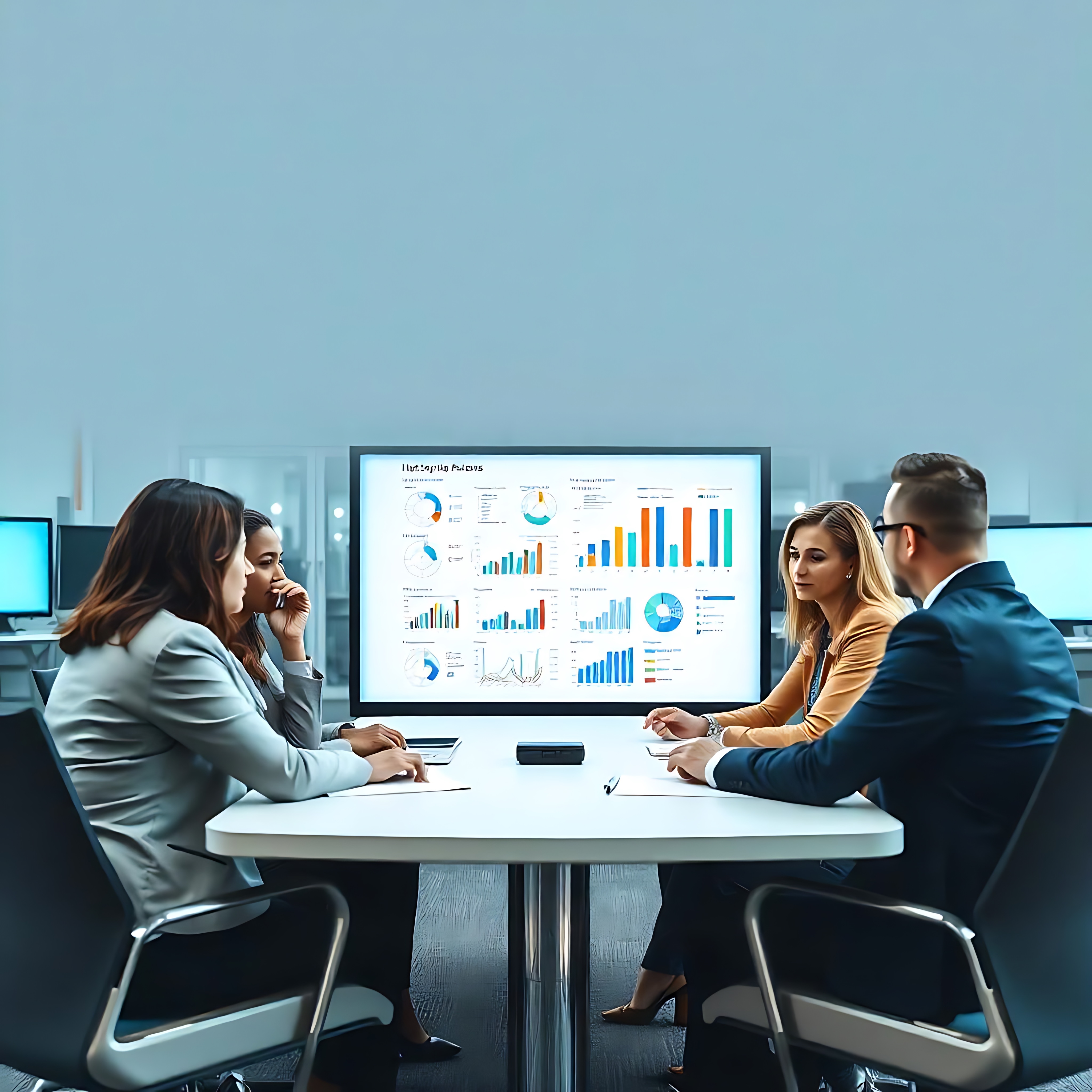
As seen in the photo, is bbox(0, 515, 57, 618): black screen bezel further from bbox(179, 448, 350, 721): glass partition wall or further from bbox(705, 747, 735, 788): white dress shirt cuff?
bbox(705, 747, 735, 788): white dress shirt cuff

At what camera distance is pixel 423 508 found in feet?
7.71

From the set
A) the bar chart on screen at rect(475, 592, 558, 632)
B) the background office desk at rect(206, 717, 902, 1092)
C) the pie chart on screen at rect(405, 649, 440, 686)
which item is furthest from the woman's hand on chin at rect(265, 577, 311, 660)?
the background office desk at rect(206, 717, 902, 1092)

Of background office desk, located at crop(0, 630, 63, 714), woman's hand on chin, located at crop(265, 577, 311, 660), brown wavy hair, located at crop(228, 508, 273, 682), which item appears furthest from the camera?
background office desk, located at crop(0, 630, 63, 714)

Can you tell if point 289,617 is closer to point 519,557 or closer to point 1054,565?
point 519,557

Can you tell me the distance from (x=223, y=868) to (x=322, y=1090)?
0.56 metres

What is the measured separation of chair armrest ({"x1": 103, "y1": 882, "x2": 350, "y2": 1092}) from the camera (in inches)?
47.2

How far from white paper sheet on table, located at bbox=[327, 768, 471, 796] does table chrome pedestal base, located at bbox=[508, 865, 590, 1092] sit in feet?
0.69

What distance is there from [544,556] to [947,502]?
1.04m

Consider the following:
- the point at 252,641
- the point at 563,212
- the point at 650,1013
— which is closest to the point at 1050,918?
the point at 650,1013

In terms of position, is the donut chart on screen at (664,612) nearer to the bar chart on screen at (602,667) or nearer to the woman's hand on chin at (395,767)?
the bar chart on screen at (602,667)

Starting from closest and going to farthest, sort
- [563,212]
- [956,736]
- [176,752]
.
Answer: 1. [956,736]
2. [176,752]
3. [563,212]

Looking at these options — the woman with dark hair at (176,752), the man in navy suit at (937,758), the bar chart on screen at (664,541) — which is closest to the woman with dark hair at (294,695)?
the woman with dark hair at (176,752)

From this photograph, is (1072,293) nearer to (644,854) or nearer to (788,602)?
(788,602)

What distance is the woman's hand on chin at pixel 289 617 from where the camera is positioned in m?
2.23
